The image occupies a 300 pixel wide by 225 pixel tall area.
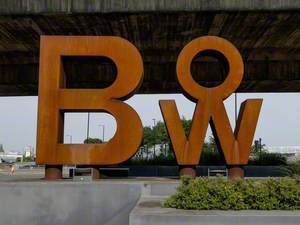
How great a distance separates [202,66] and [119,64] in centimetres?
1142

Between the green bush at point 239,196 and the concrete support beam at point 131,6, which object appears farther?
the concrete support beam at point 131,6

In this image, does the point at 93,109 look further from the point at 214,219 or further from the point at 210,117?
the point at 214,219

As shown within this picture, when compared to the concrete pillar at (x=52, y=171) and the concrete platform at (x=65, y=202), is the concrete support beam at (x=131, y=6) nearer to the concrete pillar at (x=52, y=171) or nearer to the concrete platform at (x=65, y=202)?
the concrete pillar at (x=52, y=171)

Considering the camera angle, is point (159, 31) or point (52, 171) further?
point (159, 31)

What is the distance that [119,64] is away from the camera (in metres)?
14.8

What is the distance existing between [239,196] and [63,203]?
5.20 meters

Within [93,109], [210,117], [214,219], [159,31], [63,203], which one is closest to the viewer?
[214,219]

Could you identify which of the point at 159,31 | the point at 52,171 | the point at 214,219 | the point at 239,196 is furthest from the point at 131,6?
the point at 214,219

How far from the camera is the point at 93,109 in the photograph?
14.5m

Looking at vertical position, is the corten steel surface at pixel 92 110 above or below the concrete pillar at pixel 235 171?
above

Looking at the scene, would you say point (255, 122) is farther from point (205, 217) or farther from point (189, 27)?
point (205, 217)

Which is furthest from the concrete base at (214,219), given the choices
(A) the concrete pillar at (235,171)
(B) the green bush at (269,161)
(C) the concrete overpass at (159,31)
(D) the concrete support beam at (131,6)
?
(B) the green bush at (269,161)

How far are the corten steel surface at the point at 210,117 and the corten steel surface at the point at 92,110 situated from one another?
3.81ft

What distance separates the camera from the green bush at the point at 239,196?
31.3 ft
